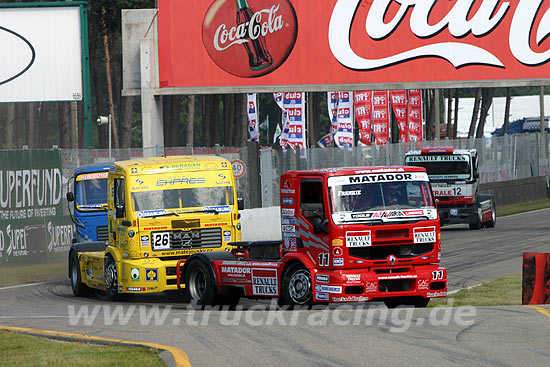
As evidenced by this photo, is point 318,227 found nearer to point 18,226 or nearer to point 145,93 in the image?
point 18,226

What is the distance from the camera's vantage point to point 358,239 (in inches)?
555

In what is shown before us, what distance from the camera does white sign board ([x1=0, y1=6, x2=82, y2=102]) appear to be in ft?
98.8

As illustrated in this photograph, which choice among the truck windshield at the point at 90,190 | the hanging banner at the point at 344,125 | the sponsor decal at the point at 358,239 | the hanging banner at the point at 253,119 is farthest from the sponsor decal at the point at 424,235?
the hanging banner at the point at 253,119

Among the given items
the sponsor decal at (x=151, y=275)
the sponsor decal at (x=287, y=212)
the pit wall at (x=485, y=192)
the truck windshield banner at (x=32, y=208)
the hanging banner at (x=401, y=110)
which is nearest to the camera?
the sponsor decal at (x=287, y=212)

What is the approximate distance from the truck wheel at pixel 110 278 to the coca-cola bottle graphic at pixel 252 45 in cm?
1393

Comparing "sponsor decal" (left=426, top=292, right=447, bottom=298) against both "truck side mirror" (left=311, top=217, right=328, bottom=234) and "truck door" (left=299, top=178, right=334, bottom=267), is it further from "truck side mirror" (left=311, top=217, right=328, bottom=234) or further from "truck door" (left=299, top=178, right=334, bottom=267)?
"truck side mirror" (left=311, top=217, right=328, bottom=234)

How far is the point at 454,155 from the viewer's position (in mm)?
31156

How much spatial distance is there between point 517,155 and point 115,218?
3207 cm

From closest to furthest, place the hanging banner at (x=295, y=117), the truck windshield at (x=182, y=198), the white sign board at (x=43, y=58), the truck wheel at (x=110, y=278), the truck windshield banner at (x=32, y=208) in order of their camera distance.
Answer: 1. the truck windshield at (x=182, y=198)
2. the truck wheel at (x=110, y=278)
3. the truck windshield banner at (x=32, y=208)
4. the white sign board at (x=43, y=58)
5. the hanging banner at (x=295, y=117)

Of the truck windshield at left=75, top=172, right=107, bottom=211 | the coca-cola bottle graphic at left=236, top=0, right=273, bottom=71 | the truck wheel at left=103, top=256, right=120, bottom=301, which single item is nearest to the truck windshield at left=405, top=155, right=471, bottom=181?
the coca-cola bottle graphic at left=236, top=0, right=273, bottom=71

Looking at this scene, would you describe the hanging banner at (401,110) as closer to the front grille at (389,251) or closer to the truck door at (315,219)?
the truck door at (315,219)

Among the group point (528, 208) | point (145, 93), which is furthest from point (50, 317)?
point (528, 208)

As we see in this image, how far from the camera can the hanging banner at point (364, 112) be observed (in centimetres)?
5253

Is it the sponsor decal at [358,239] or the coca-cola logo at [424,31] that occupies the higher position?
the coca-cola logo at [424,31]
